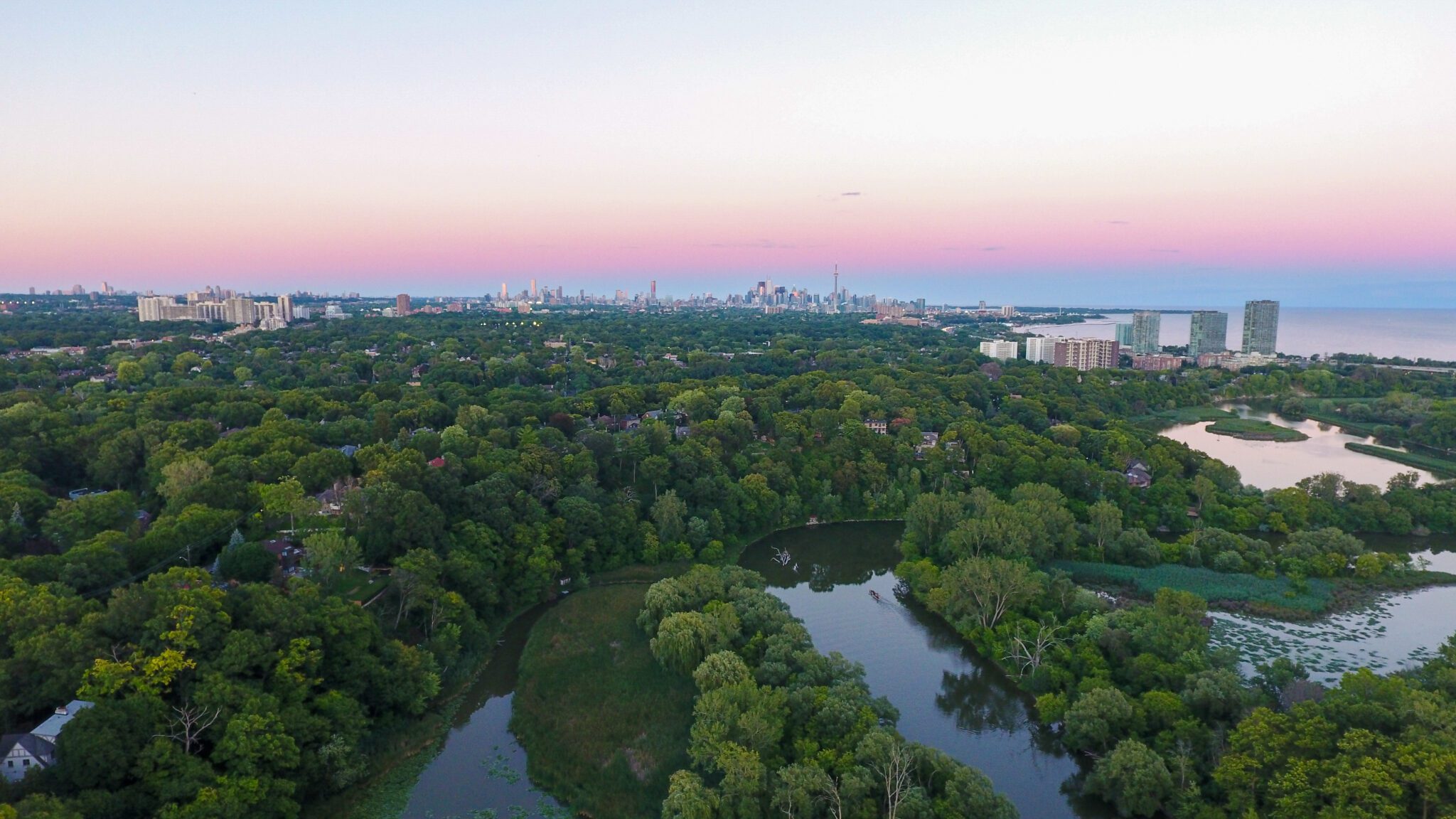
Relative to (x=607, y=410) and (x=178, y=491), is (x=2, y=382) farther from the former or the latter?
(x=607, y=410)

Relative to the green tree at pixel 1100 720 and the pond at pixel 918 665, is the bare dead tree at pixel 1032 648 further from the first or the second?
the green tree at pixel 1100 720

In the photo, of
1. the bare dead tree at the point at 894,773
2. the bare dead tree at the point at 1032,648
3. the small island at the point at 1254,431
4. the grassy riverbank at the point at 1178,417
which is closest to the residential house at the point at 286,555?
the bare dead tree at the point at 894,773

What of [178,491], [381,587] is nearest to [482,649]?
[381,587]

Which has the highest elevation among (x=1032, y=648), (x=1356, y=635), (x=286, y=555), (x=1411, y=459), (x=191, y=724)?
(x=286, y=555)

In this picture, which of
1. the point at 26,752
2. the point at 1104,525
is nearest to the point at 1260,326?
the point at 1104,525

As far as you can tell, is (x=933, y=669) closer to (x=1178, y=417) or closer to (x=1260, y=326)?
(x=1178, y=417)

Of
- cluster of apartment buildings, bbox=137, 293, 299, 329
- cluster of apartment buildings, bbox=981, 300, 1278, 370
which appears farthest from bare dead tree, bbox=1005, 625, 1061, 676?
cluster of apartment buildings, bbox=137, 293, 299, 329
